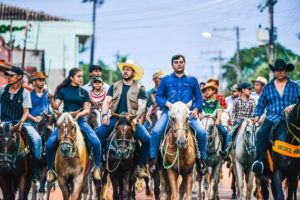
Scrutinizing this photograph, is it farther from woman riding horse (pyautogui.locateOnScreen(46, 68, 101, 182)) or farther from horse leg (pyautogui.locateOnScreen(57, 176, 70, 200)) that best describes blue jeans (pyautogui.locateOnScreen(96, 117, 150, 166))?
horse leg (pyautogui.locateOnScreen(57, 176, 70, 200))

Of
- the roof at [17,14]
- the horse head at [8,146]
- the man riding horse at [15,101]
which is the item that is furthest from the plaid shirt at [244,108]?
the roof at [17,14]

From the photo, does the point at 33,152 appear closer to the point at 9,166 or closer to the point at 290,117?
the point at 9,166

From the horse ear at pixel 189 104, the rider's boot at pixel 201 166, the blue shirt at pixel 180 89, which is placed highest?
the blue shirt at pixel 180 89

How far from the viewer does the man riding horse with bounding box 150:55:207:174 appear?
12906mm

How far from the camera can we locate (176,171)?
12.6 metres

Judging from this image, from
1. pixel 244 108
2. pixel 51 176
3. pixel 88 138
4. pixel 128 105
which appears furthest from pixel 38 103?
pixel 244 108

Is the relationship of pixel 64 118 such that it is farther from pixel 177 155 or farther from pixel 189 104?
pixel 189 104

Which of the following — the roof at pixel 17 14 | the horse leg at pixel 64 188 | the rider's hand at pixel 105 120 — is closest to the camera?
the horse leg at pixel 64 188

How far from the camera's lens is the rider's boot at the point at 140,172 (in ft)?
44.8

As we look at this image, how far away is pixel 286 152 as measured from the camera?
454 inches

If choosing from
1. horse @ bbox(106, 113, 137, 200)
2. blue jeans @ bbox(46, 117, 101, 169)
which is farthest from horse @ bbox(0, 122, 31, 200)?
horse @ bbox(106, 113, 137, 200)

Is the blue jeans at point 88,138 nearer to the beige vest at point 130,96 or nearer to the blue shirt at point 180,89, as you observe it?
the beige vest at point 130,96

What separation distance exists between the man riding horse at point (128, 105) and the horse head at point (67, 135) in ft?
4.74

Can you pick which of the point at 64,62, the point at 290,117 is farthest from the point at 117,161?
the point at 64,62
